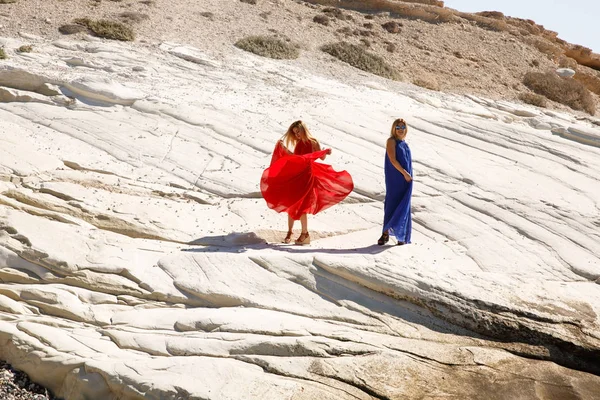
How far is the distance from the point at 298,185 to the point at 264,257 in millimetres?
1413

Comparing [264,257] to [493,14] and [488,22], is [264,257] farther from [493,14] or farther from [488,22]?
[493,14]

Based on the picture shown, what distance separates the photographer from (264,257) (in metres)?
7.60

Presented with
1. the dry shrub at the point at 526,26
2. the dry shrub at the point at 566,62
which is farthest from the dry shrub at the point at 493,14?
the dry shrub at the point at 566,62

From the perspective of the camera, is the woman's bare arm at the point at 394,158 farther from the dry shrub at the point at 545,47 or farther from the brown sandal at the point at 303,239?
the dry shrub at the point at 545,47

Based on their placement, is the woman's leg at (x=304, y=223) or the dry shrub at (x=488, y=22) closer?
the woman's leg at (x=304, y=223)

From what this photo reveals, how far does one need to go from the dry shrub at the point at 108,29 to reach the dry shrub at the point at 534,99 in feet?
37.7

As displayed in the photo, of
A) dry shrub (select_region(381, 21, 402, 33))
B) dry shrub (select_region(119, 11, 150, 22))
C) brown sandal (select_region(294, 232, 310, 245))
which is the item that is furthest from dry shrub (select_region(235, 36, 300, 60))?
brown sandal (select_region(294, 232, 310, 245))

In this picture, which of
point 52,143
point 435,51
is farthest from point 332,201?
point 435,51

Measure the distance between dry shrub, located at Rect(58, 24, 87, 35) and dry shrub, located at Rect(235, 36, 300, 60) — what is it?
405 centimetres

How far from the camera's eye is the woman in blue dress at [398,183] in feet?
27.3

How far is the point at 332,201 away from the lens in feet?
28.9

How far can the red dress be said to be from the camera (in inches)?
340

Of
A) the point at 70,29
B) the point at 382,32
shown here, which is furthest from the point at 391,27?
the point at 70,29

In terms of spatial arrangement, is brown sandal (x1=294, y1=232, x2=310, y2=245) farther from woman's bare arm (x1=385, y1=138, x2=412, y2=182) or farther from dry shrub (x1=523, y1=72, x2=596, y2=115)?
dry shrub (x1=523, y1=72, x2=596, y2=115)
